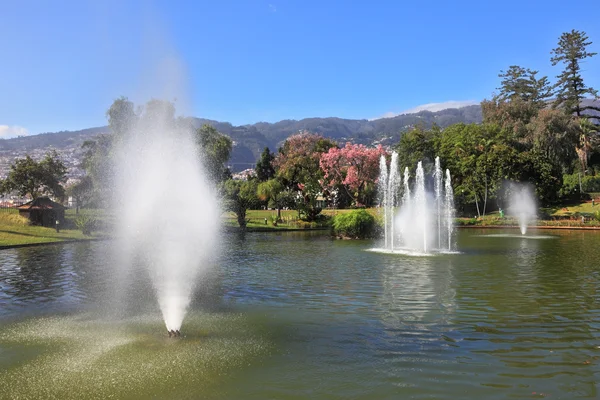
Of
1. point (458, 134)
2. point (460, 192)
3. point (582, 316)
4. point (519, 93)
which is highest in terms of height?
point (519, 93)

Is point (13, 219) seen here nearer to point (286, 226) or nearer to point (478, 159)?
point (286, 226)

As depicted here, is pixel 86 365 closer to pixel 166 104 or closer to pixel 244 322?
pixel 244 322

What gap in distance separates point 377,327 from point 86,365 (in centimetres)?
611

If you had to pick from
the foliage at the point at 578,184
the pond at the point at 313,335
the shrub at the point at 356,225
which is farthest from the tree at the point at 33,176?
the foliage at the point at 578,184

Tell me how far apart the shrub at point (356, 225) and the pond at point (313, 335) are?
1723cm

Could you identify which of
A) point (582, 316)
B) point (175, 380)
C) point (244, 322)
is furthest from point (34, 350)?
point (582, 316)

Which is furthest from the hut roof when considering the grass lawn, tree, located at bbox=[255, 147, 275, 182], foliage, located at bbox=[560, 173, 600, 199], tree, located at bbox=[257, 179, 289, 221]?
foliage, located at bbox=[560, 173, 600, 199]

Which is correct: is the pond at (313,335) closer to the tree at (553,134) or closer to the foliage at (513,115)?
the tree at (553,134)

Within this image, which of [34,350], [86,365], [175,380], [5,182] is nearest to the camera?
[175,380]

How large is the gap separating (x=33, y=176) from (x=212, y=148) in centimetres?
2411

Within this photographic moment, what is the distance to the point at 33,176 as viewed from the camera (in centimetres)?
5828

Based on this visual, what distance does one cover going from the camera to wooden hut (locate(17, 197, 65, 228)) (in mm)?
41062

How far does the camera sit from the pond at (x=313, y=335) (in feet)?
23.5

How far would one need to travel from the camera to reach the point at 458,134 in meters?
70.7
